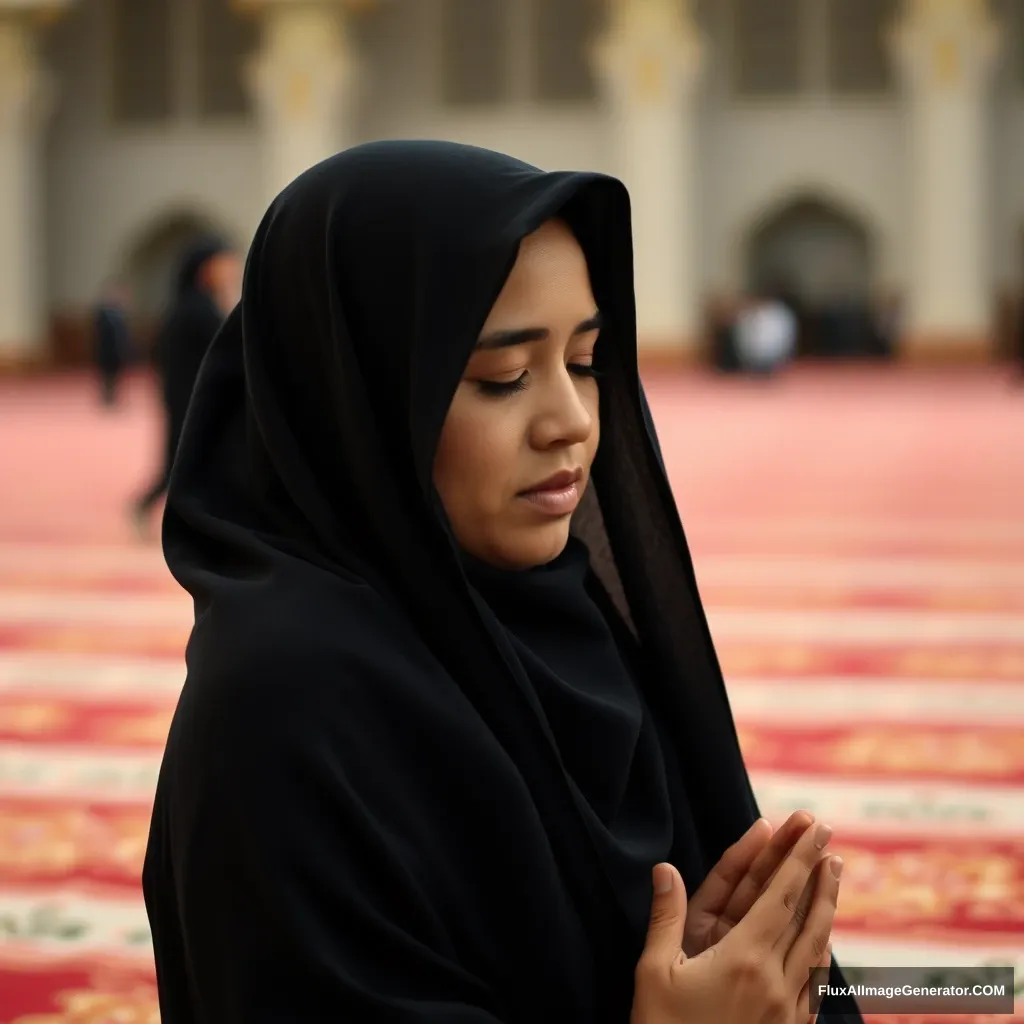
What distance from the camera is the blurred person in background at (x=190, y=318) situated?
5949 mm

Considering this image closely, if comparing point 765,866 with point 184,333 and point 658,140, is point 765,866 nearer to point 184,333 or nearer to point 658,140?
point 184,333

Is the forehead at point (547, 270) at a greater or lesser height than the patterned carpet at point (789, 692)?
greater

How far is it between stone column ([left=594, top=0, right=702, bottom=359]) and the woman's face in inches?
707

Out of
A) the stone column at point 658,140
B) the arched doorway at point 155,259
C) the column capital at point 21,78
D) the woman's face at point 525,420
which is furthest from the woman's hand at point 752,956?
the arched doorway at point 155,259

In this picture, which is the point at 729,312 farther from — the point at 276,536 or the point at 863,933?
the point at 276,536

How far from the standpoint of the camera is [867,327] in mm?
21719

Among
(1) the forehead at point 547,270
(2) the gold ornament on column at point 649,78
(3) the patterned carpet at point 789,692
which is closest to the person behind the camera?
(1) the forehead at point 547,270

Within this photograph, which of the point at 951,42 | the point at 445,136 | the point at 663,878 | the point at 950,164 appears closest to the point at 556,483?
the point at 663,878

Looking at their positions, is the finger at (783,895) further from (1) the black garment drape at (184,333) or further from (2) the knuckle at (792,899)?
(1) the black garment drape at (184,333)

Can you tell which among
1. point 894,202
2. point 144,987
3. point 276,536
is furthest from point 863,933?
point 894,202

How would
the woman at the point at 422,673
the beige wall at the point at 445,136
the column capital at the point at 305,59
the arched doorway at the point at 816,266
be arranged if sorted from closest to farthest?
1. the woman at the point at 422,673
2. the column capital at the point at 305,59
3. the beige wall at the point at 445,136
4. the arched doorway at the point at 816,266

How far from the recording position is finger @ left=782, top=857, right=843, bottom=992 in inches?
46.9

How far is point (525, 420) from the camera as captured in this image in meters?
1.22

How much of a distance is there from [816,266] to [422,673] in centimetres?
2191
